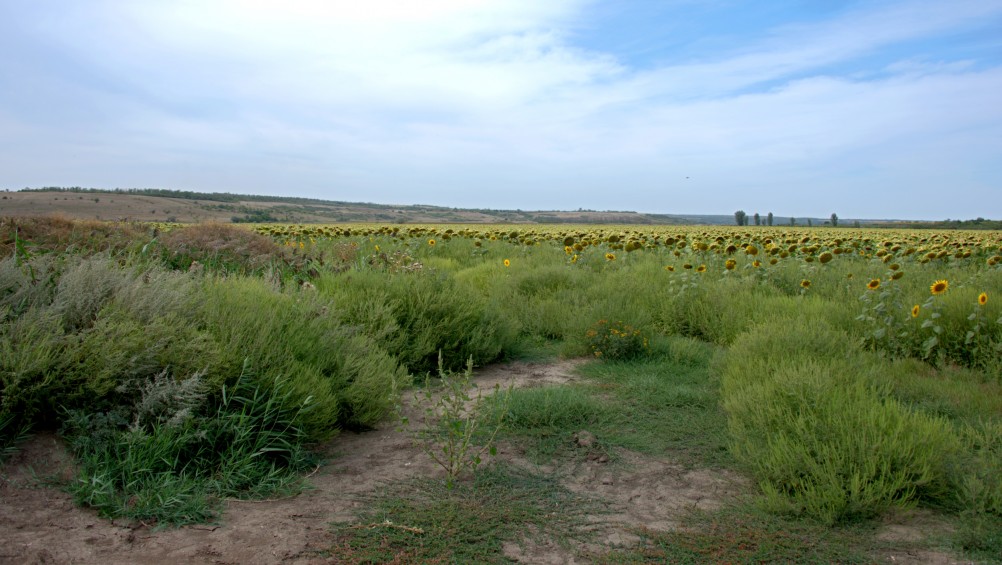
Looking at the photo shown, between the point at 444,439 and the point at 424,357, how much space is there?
226 cm

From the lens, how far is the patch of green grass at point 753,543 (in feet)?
9.32

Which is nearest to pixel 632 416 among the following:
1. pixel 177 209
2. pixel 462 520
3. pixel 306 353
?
pixel 462 520

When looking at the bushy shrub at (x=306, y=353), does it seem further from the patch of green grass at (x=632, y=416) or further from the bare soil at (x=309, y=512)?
the patch of green grass at (x=632, y=416)

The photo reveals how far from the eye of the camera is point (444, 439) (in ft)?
13.6

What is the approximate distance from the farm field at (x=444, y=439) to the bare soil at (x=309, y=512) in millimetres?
15

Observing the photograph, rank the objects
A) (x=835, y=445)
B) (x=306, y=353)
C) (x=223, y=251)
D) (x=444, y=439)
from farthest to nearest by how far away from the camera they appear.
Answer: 1. (x=223, y=251)
2. (x=306, y=353)
3. (x=444, y=439)
4. (x=835, y=445)

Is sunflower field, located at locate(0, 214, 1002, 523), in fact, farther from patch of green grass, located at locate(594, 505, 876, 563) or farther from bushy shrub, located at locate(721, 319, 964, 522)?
patch of green grass, located at locate(594, 505, 876, 563)

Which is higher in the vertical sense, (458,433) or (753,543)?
(458,433)

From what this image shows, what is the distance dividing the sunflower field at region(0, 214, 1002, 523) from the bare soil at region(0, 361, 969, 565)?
0.16 m

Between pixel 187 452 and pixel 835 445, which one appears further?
pixel 187 452

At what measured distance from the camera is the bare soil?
2.79 meters

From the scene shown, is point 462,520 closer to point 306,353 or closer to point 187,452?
point 187,452

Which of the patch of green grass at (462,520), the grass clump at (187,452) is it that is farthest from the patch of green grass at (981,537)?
the grass clump at (187,452)

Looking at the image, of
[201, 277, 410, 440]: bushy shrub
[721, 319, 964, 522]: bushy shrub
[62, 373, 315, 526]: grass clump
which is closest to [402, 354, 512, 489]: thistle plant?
[201, 277, 410, 440]: bushy shrub
